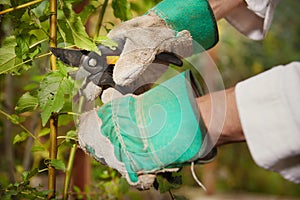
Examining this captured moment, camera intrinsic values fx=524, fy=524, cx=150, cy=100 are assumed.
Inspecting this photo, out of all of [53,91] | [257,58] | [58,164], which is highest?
[53,91]

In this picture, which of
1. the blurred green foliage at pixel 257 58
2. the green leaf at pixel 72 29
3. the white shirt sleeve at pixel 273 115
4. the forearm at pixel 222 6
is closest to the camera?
the white shirt sleeve at pixel 273 115

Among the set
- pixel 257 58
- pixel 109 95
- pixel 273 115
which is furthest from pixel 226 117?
pixel 257 58

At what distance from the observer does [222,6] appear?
0.90m

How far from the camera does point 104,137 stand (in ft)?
2.44

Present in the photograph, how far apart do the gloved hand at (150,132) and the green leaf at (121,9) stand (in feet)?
0.82

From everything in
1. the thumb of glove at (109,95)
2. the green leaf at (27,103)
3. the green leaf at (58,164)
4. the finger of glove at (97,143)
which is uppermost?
the thumb of glove at (109,95)

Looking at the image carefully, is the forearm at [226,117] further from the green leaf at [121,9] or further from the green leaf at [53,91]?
the green leaf at [121,9]

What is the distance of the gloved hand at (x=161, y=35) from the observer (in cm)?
72

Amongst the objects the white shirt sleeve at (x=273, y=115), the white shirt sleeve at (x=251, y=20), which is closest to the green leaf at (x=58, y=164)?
the white shirt sleeve at (x=273, y=115)

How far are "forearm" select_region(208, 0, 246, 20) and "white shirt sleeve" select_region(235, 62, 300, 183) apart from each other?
0.22 metres

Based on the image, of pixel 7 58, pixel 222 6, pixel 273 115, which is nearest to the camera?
pixel 273 115

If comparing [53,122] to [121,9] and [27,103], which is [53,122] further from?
[121,9]

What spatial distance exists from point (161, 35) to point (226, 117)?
15cm

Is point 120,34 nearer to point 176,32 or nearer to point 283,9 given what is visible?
point 176,32
